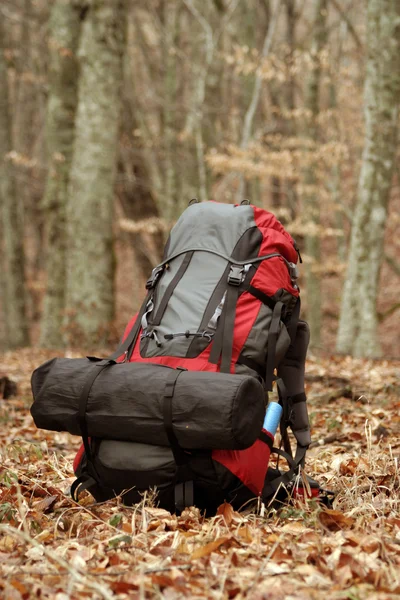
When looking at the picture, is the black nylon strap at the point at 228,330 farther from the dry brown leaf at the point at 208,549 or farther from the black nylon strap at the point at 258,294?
the dry brown leaf at the point at 208,549

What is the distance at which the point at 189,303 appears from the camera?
3547mm

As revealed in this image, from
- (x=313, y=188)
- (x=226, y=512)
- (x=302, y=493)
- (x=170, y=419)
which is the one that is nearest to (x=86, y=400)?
(x=170, y=419)

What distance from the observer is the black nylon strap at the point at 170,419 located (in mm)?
3049

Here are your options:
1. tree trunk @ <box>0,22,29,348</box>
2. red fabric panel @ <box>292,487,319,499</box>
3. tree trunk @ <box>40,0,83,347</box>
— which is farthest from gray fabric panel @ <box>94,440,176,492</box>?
tree trunk @ <box>0,22,29,348</box>

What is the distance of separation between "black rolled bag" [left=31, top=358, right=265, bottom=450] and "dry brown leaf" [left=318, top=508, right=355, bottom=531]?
0.49 meters

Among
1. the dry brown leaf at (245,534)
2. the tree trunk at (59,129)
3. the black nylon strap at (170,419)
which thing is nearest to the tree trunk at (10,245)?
the tree trunk at (59,129)

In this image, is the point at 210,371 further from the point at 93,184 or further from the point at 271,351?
the point at 93,184

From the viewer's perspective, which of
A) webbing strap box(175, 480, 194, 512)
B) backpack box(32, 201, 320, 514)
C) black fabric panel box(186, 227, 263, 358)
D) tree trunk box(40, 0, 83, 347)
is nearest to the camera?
backpack box(32, 201, 320, 514)

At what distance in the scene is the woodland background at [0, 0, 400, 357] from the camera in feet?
31.6

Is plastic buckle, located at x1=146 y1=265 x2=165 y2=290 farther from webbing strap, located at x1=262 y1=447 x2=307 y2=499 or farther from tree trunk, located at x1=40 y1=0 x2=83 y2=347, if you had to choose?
tree trunk, located at x1=40 y1=0 x2=83 y2=347

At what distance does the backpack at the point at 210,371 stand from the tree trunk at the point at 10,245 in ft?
40.1

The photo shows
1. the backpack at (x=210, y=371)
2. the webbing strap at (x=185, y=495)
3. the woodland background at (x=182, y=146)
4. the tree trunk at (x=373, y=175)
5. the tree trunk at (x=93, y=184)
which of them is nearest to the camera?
the backpack at (x=210, y=371)

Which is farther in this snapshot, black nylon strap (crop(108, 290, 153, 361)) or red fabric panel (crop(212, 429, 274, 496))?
black nylon strap (crop(108, 290, 153, 361))

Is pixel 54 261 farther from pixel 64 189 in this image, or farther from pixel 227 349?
pixel 227 349
